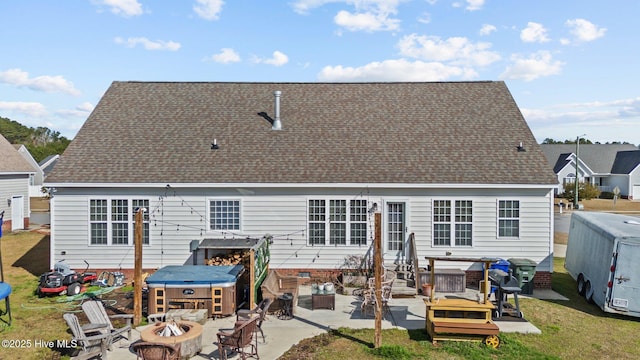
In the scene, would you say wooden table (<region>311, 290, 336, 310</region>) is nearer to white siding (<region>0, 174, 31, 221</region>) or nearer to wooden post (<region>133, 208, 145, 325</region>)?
wooden post (<region>133, 208, 145, 325</region>)

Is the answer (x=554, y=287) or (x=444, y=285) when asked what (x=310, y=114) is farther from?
(x=554, y=287)

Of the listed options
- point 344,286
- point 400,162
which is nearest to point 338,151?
point 400,162

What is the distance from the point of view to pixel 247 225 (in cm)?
1500

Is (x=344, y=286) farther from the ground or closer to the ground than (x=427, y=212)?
closer to the ground

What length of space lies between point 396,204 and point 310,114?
5.47 m

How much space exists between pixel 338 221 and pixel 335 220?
0.36 feet

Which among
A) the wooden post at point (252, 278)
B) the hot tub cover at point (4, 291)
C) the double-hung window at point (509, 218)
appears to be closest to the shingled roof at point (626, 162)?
the double-hung window at point (509, 218)

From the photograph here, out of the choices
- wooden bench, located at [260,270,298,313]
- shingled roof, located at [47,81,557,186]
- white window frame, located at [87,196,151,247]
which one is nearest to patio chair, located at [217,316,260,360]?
wooden bench, located at [260,270,298,313]

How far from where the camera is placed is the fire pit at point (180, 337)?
28.8 feet

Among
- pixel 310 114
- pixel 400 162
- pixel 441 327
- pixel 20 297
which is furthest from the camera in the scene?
pixel 310 114

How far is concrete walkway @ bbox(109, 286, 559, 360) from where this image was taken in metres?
9.55

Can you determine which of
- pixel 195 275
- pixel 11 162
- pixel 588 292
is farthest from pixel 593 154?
pixel 11 162

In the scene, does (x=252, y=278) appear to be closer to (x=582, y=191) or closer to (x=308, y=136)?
(x=308, y=136)

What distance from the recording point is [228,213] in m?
15.0
